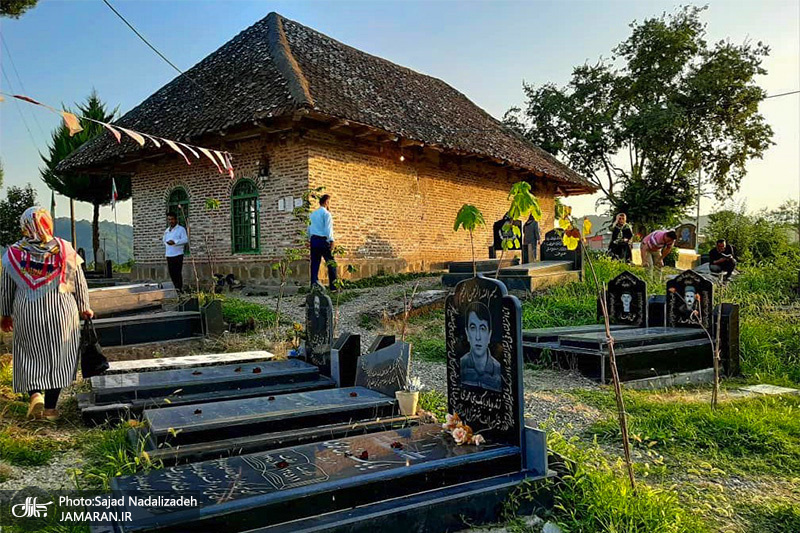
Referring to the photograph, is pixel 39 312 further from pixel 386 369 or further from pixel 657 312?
pixel 657 312

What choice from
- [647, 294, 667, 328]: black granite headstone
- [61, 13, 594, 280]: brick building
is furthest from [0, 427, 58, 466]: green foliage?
[61, 13, 594, 280]: brick building

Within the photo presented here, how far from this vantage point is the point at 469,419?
403 cm

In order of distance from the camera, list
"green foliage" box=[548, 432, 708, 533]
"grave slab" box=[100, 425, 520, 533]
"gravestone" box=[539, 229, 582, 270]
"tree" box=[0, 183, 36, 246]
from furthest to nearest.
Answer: "tree" box=[0, 183, 36, 246]
"gravestone" box=[539, 229, 582, 270]
"green foliage" box=[548, 432, 708, 533]
"grave slab" box=[100, 425, 520, 533]

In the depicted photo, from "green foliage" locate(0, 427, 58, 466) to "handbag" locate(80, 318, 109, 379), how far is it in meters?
0.86

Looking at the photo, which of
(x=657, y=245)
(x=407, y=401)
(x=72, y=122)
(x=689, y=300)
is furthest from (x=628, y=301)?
(x=72, y=122)

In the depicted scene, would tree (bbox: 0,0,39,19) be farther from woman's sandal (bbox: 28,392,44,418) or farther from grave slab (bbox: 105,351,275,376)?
woman's sandal (bbox: 28,392,44,418)

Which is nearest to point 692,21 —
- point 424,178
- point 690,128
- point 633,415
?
point 690,128

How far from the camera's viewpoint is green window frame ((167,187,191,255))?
16688mm

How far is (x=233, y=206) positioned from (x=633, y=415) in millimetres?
12057

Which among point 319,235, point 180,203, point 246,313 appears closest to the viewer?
point 246,313

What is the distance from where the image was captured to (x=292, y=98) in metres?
13.1

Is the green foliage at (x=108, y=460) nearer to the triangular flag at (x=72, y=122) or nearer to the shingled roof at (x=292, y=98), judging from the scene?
the triangular flag at (x=72, y=122)

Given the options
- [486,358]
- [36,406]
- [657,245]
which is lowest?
[36,406]

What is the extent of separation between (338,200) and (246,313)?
516 centimetres
